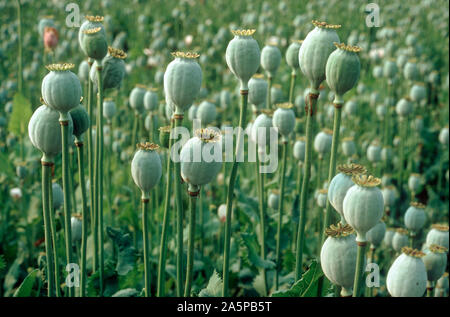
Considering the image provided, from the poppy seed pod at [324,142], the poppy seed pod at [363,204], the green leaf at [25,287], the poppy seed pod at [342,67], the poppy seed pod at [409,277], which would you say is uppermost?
the poppy seed pod at [342,67]

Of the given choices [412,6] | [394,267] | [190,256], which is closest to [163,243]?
[190,256]

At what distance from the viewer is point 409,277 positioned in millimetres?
991

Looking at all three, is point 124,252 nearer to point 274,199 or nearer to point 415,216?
point 274,199

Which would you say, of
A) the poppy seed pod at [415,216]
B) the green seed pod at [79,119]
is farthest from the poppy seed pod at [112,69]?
the poppy seed pod at [415,216]

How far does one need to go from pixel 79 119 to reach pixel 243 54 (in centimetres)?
38

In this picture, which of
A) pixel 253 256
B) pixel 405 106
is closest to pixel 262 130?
pixel 253 256

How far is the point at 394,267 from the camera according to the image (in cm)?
103

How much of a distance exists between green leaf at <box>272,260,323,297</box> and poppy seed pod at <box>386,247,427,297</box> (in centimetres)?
15

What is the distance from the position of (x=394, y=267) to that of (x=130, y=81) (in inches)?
119

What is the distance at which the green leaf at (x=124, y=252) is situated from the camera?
4.91 feet

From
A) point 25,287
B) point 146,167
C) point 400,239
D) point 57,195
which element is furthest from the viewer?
point 400,239

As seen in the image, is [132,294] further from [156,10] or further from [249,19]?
[156,10]

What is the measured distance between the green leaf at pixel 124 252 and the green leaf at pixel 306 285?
57 cm

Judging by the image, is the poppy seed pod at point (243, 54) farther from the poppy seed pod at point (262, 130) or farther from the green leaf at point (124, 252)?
the green leaf at point (124, 252)
